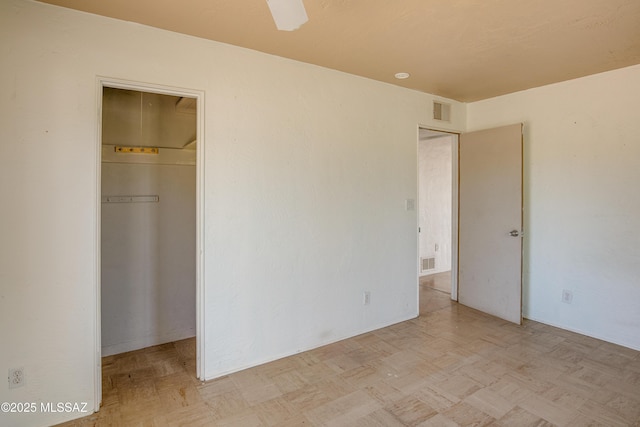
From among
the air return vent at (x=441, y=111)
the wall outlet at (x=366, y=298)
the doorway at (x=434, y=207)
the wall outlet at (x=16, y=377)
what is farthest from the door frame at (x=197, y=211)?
the doorway at (x=434, y=207)

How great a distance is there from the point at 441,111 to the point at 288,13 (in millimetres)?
2489

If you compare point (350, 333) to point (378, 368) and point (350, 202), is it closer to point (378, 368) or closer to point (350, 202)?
point (378, 368)

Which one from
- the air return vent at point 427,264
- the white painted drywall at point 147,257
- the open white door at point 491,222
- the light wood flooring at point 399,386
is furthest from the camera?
the air return vent at point 427,264

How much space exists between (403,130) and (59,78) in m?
2.91

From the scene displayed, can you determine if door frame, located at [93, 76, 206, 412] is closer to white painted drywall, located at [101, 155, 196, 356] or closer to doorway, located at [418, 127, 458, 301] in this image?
white painted drywall, located at [101, 155, 196, 356]

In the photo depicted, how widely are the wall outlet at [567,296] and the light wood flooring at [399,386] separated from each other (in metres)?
0.36

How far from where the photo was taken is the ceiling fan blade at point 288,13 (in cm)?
199

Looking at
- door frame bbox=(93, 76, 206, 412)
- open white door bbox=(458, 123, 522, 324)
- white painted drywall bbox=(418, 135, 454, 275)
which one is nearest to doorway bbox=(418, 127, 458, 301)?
white painted drywall bbox=(418, 135, 454, 275)

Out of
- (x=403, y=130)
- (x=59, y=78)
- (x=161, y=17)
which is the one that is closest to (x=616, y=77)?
(x=403, y=130)

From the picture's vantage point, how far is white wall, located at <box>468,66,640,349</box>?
3.02 meters

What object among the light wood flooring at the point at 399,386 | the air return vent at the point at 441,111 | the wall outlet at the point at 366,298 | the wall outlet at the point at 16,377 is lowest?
the light wood flooring at the point at 399,386

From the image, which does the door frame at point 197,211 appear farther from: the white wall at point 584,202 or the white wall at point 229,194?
the white wall at point 584,202

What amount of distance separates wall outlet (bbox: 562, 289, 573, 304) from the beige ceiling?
212 centimetres

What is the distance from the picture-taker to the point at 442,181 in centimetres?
602
